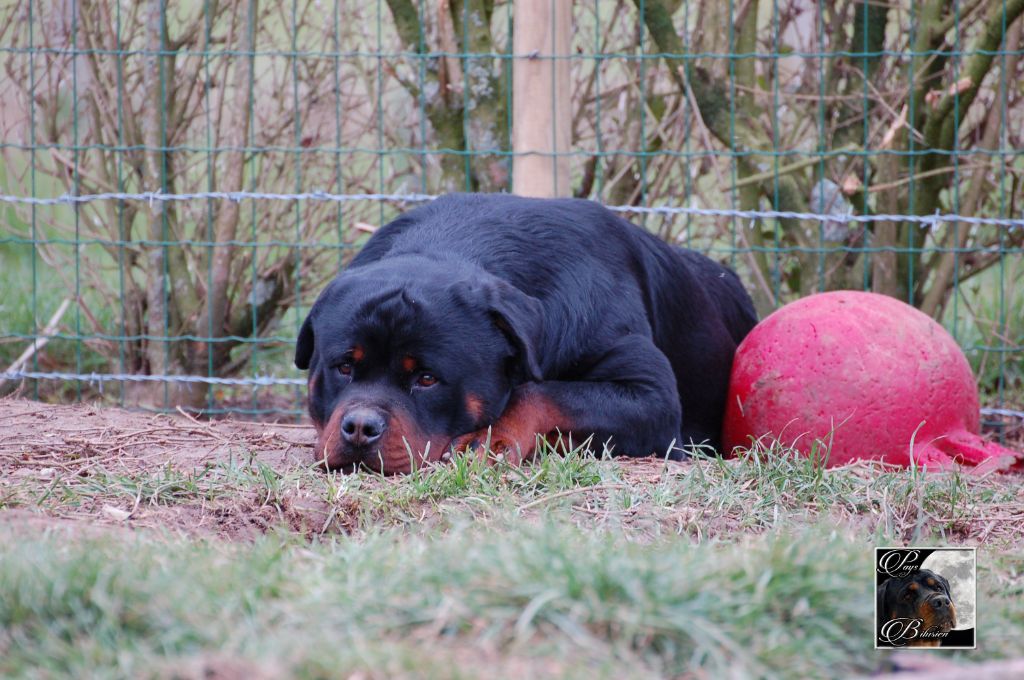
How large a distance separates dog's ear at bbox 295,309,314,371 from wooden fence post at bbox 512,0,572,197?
1.84 metres

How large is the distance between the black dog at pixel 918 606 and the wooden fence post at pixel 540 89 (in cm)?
341

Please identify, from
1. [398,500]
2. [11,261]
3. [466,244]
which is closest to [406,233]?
[466,244]

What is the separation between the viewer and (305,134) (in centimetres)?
683

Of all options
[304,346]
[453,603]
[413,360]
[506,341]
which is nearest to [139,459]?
[304,346]

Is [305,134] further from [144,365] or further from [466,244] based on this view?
[466,244]

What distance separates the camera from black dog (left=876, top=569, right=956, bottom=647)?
7.50 feet

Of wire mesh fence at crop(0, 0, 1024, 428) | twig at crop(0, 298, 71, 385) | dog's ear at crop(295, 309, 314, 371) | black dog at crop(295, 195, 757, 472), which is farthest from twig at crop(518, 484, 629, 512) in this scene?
twig at crop(0, 298, 71, 385)

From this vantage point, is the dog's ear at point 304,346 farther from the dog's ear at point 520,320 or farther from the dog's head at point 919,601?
the dog's head at point 919,601

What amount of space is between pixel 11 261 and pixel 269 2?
11.0 feet

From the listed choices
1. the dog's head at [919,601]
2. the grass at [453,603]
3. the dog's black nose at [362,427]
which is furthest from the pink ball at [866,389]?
the dog's head at [919,601]

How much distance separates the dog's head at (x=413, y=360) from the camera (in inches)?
144

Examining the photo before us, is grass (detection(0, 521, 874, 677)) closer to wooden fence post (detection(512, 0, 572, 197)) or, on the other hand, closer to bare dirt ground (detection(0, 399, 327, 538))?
bare dirt ground (detection(0, 399, 327, 538))

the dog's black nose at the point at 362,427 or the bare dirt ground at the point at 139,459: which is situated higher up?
the dog's black nose at the point at 362,427

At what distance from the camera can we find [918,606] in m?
2.40
